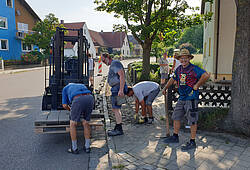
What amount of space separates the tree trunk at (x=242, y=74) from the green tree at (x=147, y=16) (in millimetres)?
6699

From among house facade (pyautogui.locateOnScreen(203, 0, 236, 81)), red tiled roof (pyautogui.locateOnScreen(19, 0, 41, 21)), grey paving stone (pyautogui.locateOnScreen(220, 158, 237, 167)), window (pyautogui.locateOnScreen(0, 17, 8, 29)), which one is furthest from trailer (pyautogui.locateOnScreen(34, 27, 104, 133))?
red tiled roof (pyautogui.locateOnScreen(19, 0, 41, 21))

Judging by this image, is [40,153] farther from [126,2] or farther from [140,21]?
[140,21]

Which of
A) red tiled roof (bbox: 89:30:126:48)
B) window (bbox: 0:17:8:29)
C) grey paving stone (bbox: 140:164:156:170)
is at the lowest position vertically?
grey paving stone (bbox: 140:164:156:170)

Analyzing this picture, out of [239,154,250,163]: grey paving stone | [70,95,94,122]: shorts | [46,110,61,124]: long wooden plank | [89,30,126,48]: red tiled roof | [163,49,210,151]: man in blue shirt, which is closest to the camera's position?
[239,154,250,163]: grey paving stone

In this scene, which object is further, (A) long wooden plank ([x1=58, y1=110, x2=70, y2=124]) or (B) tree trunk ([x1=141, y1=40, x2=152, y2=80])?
(B) tree trunk ([x1=141, y1=40, x2=152, y2=80])

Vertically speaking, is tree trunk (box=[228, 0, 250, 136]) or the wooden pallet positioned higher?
tree trunk (box=[228, 0, 250, 136])

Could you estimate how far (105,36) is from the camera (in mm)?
72938

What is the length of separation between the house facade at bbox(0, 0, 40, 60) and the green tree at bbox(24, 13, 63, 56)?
8.11 feet

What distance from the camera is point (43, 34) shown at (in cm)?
3309

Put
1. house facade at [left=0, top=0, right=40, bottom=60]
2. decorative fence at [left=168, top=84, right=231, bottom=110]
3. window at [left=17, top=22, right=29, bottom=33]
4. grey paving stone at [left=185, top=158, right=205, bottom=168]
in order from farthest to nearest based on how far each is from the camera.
Result: 1. window at [left=17, top=22, right=29, bottom=33]
2. house facade at [left=0, top=0, right=40, bottom=60]
3. decorative fence at [left=168, top=84, right=231, bottom=110]
4. grey paving stone at [left=185, top=158, right=205, bottom=168]

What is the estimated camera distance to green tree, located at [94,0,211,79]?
38.1 ft

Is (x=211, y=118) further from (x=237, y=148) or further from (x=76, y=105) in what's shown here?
(x=76, y=105)

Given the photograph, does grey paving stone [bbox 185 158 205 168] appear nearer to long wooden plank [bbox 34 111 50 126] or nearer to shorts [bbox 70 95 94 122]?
shorts [bbox 70 95 94 122]

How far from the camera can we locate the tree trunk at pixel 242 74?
4.94 m
